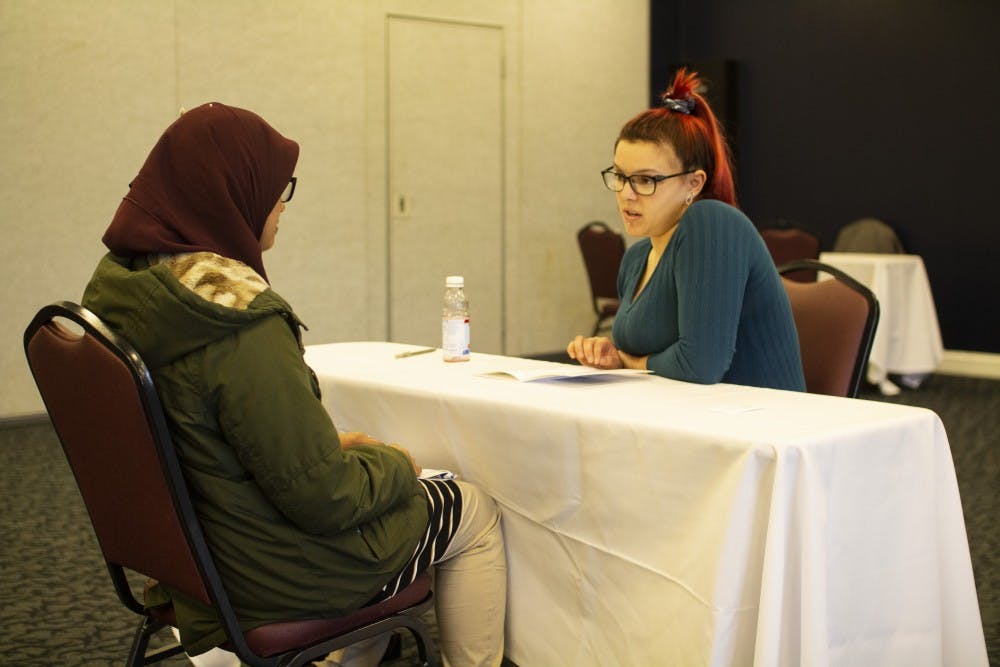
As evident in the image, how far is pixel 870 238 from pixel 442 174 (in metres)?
2.84

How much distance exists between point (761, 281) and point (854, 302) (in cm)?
39

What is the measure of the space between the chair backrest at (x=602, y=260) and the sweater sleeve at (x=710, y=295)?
4.71m

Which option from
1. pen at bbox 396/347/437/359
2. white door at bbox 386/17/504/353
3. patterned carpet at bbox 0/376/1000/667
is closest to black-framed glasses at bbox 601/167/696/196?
pen at bbox 396/347/437/359

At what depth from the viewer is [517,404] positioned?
1847 mm

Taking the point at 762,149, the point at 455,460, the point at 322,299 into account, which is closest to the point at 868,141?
the point at 762,149

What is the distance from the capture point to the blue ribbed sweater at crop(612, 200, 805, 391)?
2012mm

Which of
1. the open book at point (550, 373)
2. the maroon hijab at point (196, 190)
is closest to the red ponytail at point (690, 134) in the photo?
the open book at point (550, 373)

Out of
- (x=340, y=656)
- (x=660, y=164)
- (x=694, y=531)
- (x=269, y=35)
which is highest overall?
(x=269, y=35)

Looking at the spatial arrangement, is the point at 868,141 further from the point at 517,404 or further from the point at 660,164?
the point at 517,404

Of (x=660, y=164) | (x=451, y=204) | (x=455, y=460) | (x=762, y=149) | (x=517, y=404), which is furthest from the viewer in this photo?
(x=762, y=149)

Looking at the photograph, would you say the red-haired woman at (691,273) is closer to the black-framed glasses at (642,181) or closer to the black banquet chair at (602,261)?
the black-framed glasses at (642,181)

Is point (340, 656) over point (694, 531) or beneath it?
beneath

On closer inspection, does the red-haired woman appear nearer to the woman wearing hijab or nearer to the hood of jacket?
the woman wearing hijab

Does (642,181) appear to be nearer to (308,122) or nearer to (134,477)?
(134,477)
